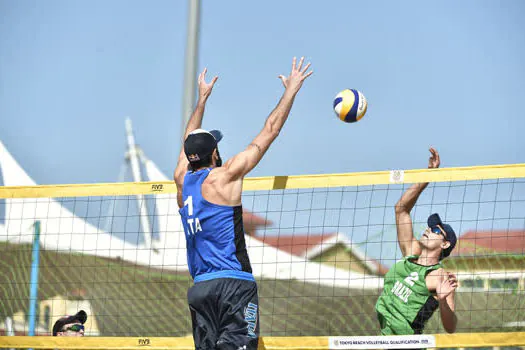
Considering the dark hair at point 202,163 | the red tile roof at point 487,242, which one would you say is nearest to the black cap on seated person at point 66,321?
the dark hair at point 202,163

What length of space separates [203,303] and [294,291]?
8.95m

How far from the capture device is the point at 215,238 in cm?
628

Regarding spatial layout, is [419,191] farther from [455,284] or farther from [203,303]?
[203,303]

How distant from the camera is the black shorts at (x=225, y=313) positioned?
241 inches

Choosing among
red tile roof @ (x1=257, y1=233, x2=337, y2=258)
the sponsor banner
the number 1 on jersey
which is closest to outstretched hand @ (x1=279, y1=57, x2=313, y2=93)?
the number 1 on jersey

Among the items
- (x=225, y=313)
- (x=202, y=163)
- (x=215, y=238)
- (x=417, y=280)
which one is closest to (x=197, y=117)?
(x=202, y=163)

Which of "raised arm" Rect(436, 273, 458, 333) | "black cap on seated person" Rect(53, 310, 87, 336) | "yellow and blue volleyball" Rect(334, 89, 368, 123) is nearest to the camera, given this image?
"raised arm" Rect(436, 273, 458, 333)

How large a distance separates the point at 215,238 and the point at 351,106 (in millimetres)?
1994

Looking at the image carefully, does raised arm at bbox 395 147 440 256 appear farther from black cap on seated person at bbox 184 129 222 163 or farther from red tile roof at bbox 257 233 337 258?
red tile roof at bbox 257 233 337 258

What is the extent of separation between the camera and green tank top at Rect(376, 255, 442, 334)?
25.1 feet

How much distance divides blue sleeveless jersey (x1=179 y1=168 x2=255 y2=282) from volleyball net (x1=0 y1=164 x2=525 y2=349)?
59.4 inches

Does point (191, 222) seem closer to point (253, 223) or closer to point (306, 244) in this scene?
point (306, 244)

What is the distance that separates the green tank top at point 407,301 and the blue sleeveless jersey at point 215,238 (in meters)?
1.97

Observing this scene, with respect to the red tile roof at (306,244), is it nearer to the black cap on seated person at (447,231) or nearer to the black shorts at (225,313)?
the black cap on seated person at (447,231)
